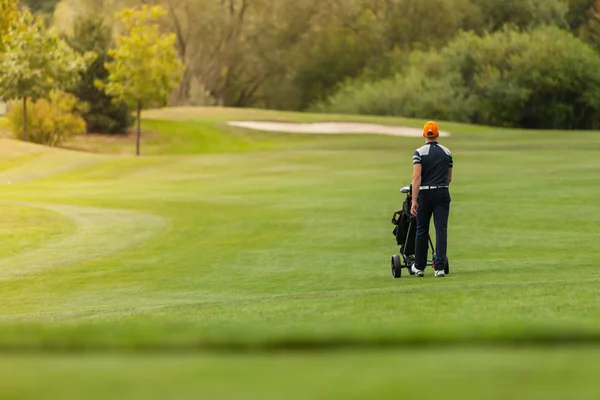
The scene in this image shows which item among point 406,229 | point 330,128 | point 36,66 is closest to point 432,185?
point 406,229

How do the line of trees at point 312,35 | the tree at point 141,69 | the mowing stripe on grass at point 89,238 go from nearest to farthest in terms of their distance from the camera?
the mowing stripe on grass at point 89,238 → the tree at point 141,69 → the line of trees at point 312,35

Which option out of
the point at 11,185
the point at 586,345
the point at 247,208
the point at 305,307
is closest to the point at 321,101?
the point at 11,185

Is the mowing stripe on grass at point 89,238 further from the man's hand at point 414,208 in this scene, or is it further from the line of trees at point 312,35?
the line of trees at point 312,35

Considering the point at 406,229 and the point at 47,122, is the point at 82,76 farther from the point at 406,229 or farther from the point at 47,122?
the point at 406,229

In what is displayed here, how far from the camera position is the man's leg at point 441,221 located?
1366cm

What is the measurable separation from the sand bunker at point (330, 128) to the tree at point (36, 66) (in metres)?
11.0

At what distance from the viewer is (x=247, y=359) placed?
4547 millimetres

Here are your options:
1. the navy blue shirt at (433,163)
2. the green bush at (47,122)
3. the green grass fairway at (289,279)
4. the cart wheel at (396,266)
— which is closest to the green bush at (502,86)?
the green bush at (47,122)

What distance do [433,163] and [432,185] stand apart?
251 mm

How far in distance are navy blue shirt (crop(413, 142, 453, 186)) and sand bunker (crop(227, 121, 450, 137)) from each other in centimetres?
4892

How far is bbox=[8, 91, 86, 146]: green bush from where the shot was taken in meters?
62.5

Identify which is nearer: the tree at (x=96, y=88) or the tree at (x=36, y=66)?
the tree at (x=36, y=66)

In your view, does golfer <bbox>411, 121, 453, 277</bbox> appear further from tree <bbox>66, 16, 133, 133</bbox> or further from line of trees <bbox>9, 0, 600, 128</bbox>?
line of trees <bbox>9, 0, 600, 128</bbox>

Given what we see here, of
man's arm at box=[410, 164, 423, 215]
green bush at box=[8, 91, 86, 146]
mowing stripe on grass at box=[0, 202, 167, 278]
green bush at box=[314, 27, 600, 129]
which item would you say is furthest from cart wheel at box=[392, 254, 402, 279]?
green bush at box=[314, 27, 600, 129]
